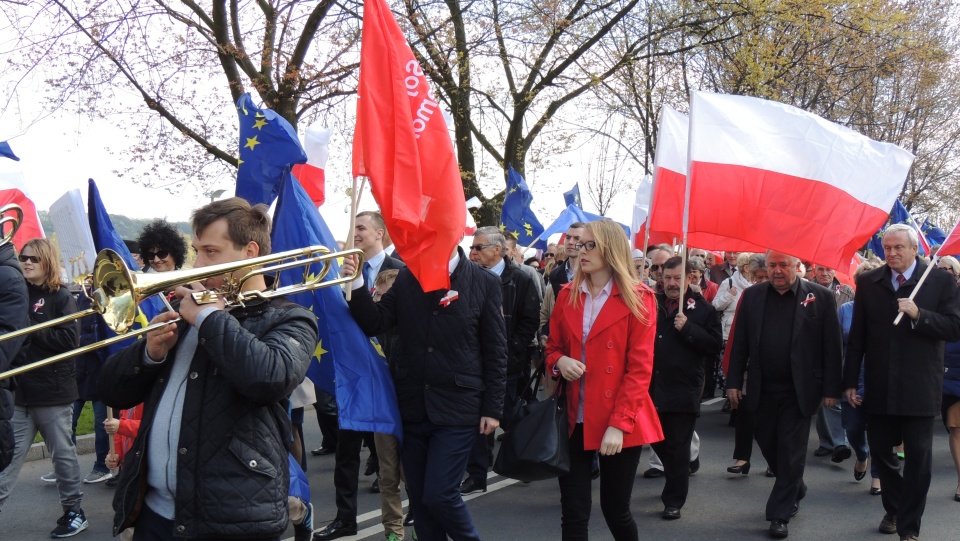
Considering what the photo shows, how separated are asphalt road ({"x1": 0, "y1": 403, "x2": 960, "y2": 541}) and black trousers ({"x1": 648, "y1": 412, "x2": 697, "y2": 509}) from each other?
15 centimetres

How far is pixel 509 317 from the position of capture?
7.51 m

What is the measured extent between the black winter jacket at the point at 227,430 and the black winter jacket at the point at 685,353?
169 inches

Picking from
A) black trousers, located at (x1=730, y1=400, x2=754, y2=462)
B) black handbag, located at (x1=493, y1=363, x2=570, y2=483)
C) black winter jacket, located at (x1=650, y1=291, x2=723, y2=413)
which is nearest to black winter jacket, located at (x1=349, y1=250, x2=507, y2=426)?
black handbag, located at (x1=493, y1=363, x2=570, y2=483)

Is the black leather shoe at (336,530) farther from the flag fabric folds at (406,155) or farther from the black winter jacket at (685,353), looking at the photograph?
the black winter jacket at (685,353)

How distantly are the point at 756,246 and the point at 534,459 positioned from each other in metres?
2.82

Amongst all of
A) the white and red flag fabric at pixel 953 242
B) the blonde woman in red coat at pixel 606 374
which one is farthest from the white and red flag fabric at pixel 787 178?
the blonde woman in red coat at pixel 606 374

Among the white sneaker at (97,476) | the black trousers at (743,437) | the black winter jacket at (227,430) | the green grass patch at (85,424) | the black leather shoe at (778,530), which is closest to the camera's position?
the black winter jacket at (227,430)

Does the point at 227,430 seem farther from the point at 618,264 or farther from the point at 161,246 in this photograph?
the point at 161,246

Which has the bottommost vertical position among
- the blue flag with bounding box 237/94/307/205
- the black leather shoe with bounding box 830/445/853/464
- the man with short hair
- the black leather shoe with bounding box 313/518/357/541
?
the black leather shoe with bounding box 830/445/853/464

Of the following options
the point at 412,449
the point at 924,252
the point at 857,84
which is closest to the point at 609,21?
the point at 924,252

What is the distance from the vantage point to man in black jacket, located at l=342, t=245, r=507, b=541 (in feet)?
15.1

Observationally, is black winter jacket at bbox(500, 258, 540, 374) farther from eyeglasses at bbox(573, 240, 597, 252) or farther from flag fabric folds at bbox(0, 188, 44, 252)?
flag fabric folds at bbox(0, 188, 44, 252)

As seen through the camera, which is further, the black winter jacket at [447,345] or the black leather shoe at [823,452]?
the black leather shoe at [823,452]

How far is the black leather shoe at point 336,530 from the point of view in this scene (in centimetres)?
580
